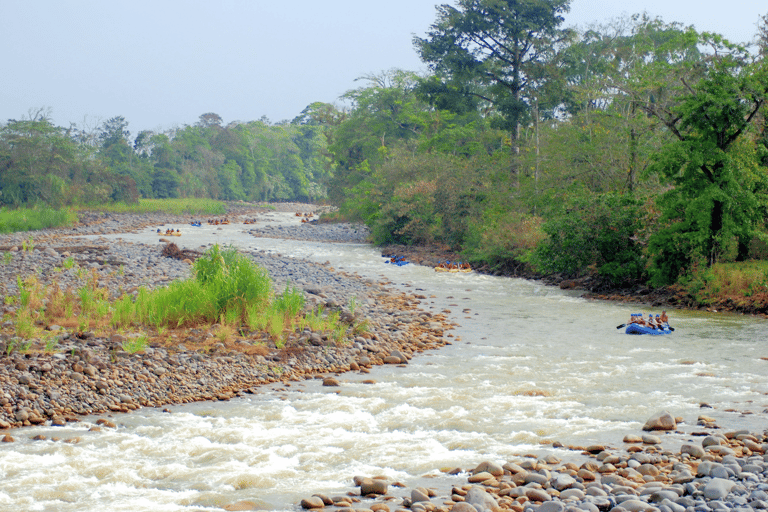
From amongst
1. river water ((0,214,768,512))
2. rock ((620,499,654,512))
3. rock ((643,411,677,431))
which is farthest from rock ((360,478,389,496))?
rock ((643,411,677,431))

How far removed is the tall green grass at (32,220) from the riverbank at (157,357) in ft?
64.1

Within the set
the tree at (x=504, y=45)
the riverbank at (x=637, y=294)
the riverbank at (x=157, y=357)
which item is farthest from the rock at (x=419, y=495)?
the tree at (x=504, y=45)

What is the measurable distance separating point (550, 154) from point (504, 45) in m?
7.07

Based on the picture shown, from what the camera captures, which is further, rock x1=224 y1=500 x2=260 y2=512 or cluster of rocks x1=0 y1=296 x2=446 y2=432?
cluster of rocks x1=0 y1=296 x2=446 y2=432

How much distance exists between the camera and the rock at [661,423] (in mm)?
6273

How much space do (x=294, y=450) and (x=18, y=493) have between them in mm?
2127

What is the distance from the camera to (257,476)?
523 cm

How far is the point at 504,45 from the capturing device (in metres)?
29.1

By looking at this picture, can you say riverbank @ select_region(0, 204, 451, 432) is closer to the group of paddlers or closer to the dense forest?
the group of paddlers

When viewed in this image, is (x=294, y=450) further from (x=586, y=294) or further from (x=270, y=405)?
(x=586, y=294)

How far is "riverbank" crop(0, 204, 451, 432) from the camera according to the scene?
6898 mm

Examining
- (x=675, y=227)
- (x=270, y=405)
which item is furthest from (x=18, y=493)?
(x=675, y=227)

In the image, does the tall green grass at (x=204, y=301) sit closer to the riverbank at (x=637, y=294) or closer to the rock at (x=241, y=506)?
the rock at (x=241, y=506)

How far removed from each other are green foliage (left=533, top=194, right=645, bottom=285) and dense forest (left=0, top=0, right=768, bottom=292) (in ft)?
0.13
